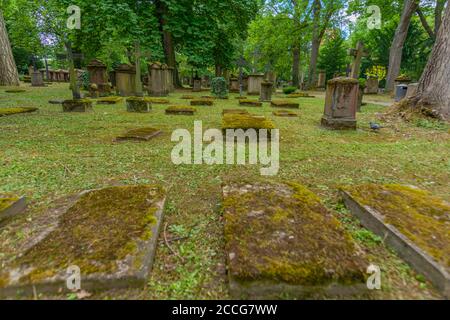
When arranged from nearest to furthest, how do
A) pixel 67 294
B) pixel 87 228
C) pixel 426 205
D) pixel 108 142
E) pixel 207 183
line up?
pixel 67 294, pixel 87 228, pixel 426 205, pixel 207 183, pixel 108 142

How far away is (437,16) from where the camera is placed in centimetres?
1825

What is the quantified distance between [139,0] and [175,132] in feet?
43.5

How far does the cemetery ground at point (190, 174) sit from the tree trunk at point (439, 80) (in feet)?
1.62

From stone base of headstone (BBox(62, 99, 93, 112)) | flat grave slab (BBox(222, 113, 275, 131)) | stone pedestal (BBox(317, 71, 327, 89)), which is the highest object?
stone pedestal (BBox(317, 71, 327, 89))

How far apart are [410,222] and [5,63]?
19.3 meters

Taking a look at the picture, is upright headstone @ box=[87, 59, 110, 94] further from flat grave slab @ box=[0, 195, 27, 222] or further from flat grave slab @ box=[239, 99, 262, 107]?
flat grave slab @ box=[0, 195, 27, 222]

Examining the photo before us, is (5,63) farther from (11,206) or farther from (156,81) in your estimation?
(11,206)

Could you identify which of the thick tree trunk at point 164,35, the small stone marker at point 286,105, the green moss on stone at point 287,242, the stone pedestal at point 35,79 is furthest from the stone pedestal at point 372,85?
the stone pedestal at point 35,79

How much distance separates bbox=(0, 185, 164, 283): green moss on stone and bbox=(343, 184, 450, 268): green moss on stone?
1804 mm

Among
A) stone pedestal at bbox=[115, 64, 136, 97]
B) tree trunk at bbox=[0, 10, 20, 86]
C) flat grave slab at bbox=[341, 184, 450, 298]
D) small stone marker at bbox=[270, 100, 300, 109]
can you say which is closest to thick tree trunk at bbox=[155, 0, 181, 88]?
stone pedestal at bbox=[115, 64, 136, 97]

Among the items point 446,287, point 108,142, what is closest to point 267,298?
point 446,287

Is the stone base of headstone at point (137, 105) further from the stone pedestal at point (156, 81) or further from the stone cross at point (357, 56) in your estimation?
the stone cross at point (357, 56)

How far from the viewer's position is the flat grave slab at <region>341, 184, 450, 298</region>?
1.47 meters

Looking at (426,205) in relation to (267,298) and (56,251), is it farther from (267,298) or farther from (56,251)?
(56,251)
